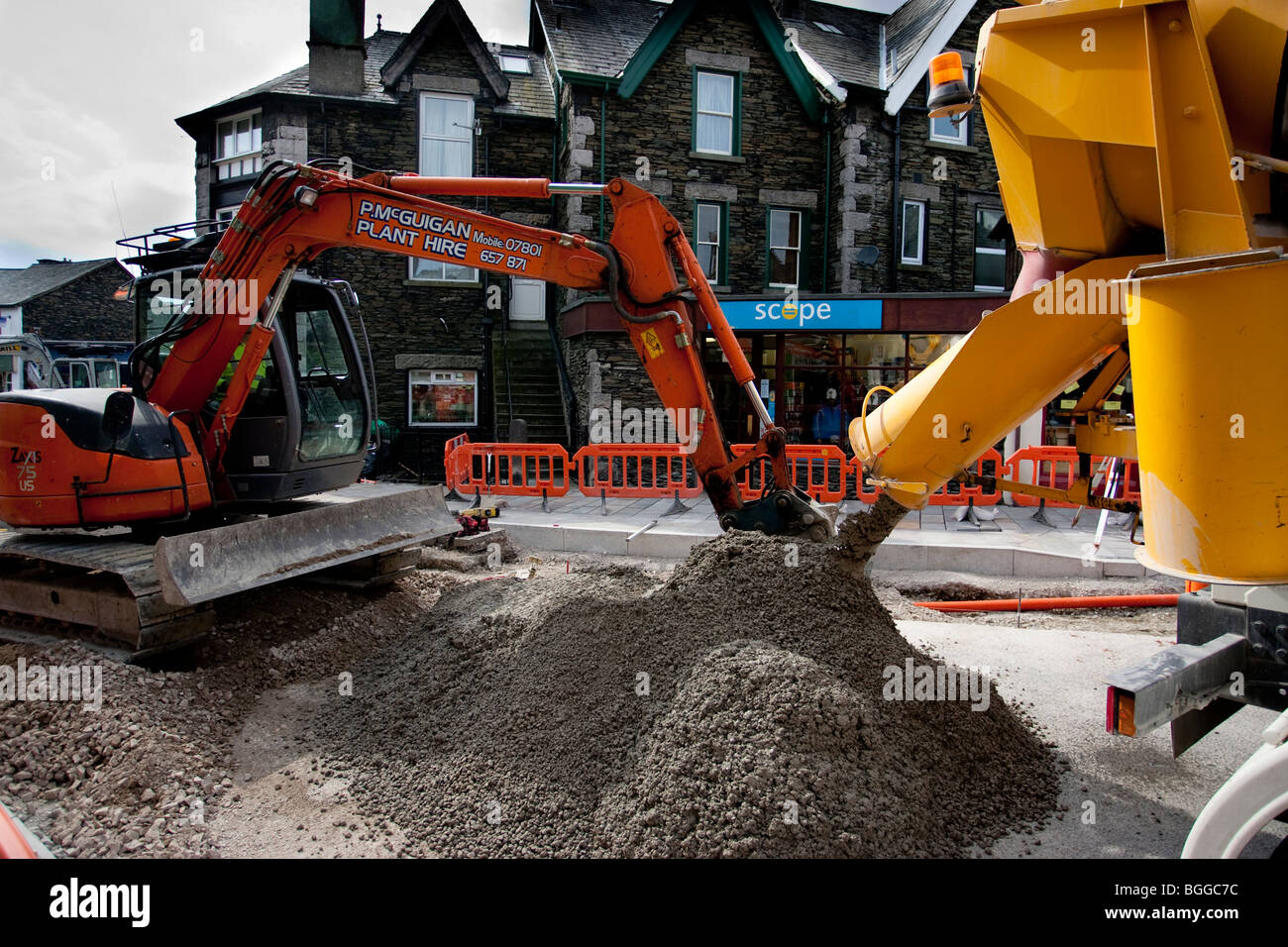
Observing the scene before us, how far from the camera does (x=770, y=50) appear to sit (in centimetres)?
1677

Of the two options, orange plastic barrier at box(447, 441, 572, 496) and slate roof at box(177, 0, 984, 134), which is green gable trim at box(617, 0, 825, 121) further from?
orange plastic barrier at box(447, 441, 572, 496)

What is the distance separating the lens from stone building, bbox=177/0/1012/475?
16.3 m

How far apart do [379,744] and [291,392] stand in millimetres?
3008

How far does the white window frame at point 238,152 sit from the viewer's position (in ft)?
54.7

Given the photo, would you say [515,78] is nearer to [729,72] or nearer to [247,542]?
[729,72]

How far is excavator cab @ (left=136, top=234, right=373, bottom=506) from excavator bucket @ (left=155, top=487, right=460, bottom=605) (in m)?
0.38

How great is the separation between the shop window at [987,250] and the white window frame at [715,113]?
572 centimetres

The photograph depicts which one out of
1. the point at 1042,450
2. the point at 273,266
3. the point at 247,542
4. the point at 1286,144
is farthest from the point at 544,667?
the point at 1042,450

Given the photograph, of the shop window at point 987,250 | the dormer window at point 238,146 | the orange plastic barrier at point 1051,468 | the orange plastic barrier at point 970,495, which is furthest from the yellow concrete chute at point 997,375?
the dormer window at point 238,146

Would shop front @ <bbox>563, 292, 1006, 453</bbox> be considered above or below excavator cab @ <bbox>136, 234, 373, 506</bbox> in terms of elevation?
above

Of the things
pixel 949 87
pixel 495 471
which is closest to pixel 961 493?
pixel 495 471

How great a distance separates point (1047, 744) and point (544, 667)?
2754 millimetres

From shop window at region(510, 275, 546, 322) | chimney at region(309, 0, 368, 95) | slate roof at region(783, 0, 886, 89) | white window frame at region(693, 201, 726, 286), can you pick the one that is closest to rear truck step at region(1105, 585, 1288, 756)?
white window frame at region(693, 201, 726, 286)

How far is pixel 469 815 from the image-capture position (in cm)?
349
